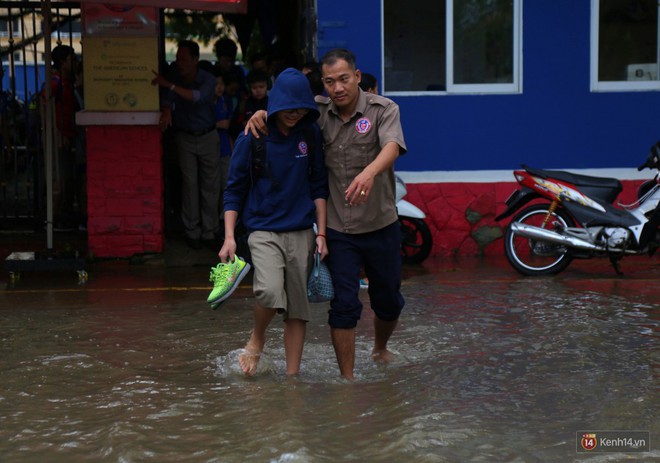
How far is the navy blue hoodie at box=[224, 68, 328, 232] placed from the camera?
5.44 metres

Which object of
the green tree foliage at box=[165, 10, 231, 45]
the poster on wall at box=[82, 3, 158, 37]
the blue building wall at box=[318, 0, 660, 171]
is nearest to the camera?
the poster on wall at box=[82, 3, 158, 37]

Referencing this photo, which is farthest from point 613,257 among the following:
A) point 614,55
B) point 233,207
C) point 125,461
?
point 125,461

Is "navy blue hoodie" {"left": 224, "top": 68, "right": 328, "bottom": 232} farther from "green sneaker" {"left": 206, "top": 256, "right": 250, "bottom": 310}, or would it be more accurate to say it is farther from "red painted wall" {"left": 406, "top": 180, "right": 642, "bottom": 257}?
"red painted wall" {"left": 406, "top": 180, "right": 642, "bottom": 257}

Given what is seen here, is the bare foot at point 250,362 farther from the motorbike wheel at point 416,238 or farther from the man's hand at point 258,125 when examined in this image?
the motorbike wheel at point 416,238

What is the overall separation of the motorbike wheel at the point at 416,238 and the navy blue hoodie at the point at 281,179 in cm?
476

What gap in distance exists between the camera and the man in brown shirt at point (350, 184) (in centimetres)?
541

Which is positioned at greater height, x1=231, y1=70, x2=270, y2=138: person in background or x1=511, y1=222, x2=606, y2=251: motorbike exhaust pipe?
x1=231, y1=70, x2=270, y2=138: person in background

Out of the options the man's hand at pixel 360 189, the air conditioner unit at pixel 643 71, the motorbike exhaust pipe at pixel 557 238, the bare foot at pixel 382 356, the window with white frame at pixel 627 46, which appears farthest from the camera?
the air conditioner unit at pixel 643 71

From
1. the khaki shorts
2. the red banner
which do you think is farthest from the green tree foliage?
the khaki shorts

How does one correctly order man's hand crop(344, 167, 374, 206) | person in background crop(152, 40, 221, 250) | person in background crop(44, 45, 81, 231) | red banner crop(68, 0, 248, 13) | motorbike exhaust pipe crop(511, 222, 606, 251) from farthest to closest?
1. person in background crop(44, 45, 81, 231)
2. person in background crop(152, 40, 221, 250)
3. motorbike exhaust pipe crop(511, 222, 606, 251)
4. red banner crop(68, 0, 248, 13)
5. man's hand crop(344, 167, 374, 206)

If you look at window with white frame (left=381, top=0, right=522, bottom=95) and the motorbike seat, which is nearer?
the motorbike seat

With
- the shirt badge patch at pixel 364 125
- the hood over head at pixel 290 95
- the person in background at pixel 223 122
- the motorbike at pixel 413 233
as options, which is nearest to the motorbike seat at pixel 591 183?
the motorbike at pixel 413 233

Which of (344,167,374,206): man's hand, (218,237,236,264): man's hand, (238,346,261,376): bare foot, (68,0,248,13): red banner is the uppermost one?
(68,0,248,13): red banner

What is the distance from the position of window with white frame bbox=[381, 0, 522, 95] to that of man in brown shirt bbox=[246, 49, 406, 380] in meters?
5.15
